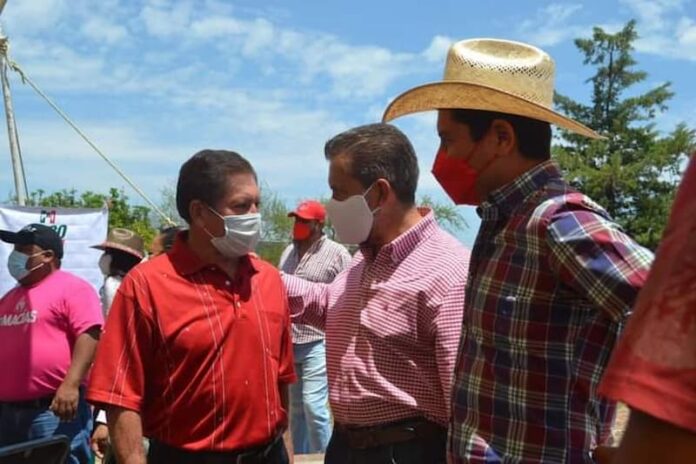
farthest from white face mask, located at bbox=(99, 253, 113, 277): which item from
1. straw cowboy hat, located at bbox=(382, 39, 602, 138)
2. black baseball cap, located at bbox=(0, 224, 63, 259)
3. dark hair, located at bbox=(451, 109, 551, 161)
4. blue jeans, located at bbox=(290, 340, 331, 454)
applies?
dark hair, located at bbox=(451, 109, 551, 161)

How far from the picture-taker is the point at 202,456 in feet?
9.37

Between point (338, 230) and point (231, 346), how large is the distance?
55cm

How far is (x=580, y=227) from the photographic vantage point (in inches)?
71.6

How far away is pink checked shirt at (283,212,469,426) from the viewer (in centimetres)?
275

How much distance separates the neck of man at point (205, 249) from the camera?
3.06 meters

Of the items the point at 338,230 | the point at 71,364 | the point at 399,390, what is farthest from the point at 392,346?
the point at 71,364

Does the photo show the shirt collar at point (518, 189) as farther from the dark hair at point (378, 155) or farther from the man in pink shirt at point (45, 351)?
the man in pink shirt at point (45, 351)

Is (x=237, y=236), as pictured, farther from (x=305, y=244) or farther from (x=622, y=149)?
(x=622, y=149)

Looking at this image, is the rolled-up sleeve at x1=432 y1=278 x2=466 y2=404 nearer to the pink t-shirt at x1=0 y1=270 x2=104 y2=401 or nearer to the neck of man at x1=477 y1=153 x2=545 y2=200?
the neck of man at x1=477 y1=153 x2=545 y2=200

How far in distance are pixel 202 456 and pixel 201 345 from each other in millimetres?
356

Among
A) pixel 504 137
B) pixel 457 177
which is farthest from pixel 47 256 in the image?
pixel 504 137

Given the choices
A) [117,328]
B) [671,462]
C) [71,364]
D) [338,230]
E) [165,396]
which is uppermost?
[671,462]

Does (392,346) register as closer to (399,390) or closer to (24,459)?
(399,390)

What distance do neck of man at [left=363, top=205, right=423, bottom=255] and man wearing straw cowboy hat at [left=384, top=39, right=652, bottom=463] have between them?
2.43 ft
